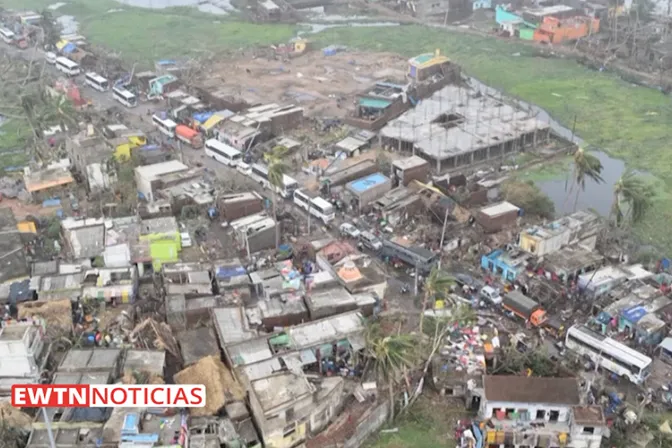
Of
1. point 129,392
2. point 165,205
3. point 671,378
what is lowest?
point 671,378

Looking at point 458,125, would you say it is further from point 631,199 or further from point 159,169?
point 159,169

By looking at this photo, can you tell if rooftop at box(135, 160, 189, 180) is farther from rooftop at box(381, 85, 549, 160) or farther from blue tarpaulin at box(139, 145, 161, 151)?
rooftop at box(381, 85, 549, 160)

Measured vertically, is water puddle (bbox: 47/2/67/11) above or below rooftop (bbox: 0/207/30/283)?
above

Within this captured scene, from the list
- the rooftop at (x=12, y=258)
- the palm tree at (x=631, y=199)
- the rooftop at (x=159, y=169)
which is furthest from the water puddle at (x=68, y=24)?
the palm tree at (x=631, y=199)

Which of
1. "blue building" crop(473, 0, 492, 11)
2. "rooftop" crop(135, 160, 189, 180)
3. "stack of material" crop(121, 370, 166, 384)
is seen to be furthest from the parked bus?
"blue building" crop(473, 0, 492, 11)

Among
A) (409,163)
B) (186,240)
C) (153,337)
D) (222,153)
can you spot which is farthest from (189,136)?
(153,337)

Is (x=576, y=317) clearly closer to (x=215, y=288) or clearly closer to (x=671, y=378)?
(x=671, y=378)

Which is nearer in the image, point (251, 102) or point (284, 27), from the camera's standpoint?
point (251, 102)

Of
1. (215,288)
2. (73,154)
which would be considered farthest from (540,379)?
(73,154)
